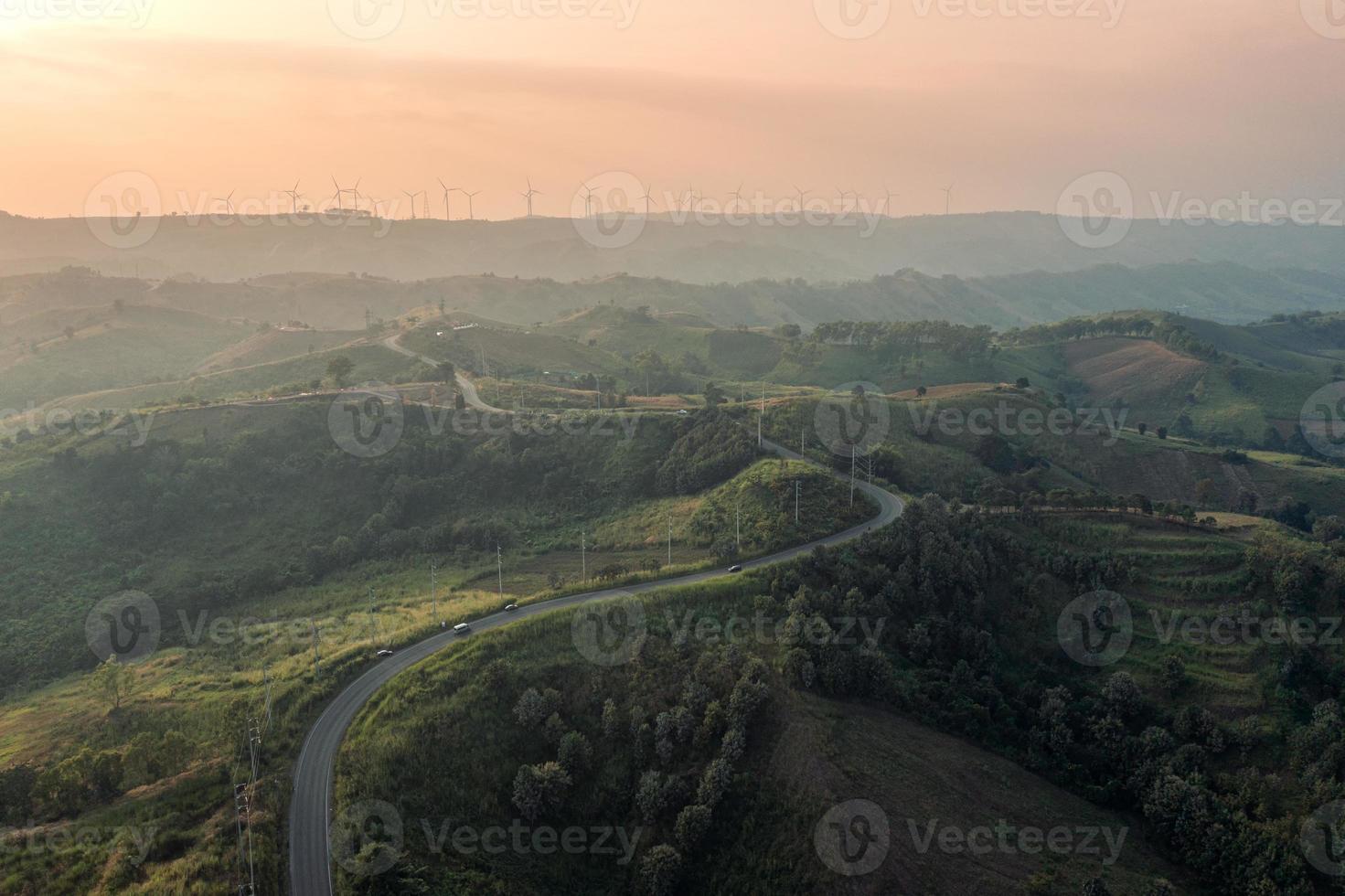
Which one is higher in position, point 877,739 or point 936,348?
point 936,348

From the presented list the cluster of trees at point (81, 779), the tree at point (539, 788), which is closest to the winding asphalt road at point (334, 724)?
the cluster of trees at point (81, 779)

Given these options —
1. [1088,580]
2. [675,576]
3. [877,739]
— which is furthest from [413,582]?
[1088,580]

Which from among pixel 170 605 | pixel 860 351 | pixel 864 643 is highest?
pixel 860 351

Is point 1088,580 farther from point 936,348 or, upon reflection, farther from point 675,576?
point 936,348
